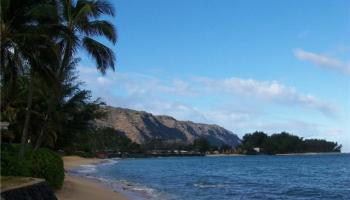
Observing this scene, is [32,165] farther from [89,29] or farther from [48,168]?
[89,29]

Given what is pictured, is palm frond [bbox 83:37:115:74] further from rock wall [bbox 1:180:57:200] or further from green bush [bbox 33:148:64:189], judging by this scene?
rock wall [bbox 1:180:57:200]

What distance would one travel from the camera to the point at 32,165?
21078 mm

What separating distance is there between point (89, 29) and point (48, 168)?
8.79 m

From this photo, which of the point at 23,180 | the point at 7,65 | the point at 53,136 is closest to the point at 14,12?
the point at 7,65

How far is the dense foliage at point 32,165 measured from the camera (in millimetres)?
18078

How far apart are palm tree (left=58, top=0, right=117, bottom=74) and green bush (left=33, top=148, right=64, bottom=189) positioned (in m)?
5.45

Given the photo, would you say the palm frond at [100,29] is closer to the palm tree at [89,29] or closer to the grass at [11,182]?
the palm tree at [89,29]

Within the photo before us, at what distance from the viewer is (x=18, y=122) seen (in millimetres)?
41969

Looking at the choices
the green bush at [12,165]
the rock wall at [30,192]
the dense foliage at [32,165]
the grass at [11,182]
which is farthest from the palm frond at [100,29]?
the rock wall at [30,192]

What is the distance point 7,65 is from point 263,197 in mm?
17471

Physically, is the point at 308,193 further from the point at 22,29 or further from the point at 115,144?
the point at 115,144

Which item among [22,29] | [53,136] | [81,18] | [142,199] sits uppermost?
[81,18]

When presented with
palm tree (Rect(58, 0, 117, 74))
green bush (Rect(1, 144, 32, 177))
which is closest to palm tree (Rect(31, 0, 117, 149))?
palm tree (Rect(58, 0, 117, 74))

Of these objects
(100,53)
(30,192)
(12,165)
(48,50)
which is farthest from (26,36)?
(30,192)
